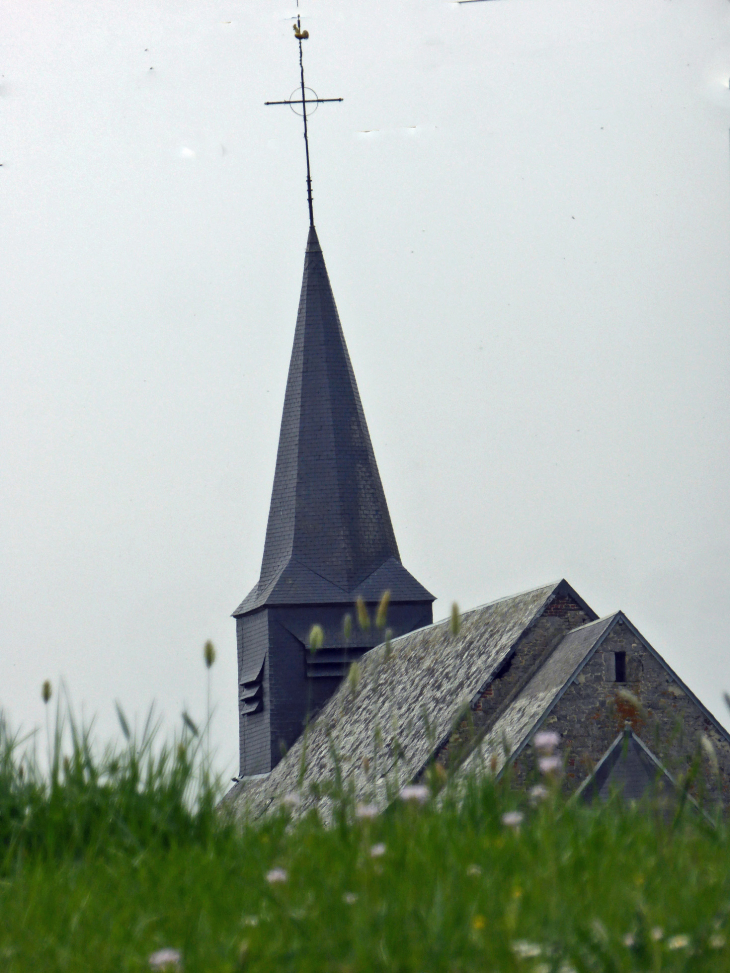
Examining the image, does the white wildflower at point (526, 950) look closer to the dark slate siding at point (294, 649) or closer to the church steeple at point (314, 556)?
the church steeple at point (314, 556)

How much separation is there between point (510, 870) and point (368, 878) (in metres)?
0.43

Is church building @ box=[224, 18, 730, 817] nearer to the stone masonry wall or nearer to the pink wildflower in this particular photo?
the stone masonry wall

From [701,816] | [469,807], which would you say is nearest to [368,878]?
[469,807]

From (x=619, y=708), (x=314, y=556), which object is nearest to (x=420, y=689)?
(x=619, y=708)

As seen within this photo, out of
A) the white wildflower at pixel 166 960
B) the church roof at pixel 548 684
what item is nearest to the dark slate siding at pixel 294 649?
the church roof at pixel 548 684

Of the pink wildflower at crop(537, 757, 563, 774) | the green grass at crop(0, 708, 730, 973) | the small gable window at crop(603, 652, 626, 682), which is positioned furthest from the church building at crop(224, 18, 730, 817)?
the pink wildflower at crop(537, 757, 563, 774)

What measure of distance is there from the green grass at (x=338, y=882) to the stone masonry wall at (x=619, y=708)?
15.1m

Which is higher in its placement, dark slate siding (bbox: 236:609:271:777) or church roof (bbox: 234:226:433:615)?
church roof (bbox: 234:226:433:615)

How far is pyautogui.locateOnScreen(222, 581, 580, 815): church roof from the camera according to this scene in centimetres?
2211

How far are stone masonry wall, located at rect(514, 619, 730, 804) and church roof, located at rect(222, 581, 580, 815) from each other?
5.80ft

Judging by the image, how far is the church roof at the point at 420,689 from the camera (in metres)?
22.1

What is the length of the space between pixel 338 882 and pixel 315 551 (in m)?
27.8

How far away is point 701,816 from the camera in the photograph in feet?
14.4

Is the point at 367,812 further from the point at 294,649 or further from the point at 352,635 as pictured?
the point at 294,649
